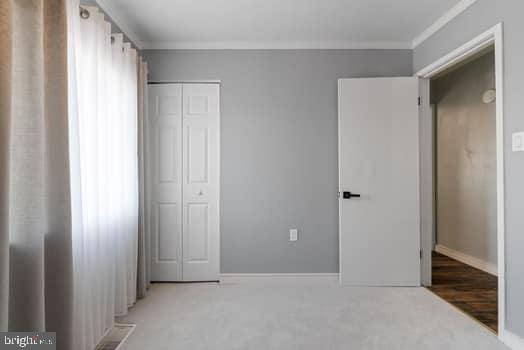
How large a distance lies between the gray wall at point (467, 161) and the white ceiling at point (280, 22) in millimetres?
1306

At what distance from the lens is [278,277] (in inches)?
125

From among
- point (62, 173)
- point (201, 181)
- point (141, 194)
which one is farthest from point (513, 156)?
point (141, 194)

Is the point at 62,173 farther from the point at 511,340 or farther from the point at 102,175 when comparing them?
the point at 511,340

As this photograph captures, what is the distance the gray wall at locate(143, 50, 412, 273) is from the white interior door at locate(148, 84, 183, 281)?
29cm

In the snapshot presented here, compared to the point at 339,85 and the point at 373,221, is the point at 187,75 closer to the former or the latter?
the point at 339,85

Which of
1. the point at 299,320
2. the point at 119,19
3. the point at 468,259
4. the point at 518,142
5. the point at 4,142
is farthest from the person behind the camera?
the point at 468,259

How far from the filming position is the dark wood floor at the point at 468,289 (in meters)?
2.48

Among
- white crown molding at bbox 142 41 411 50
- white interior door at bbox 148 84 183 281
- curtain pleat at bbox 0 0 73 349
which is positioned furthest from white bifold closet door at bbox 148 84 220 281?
curtain pleat at bbox 0 0 73 349

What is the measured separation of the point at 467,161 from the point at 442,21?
1.99 metres

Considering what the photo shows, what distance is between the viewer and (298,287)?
121 inches

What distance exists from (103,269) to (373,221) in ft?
7.89

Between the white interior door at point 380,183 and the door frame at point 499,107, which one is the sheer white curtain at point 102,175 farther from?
the door frame at point 499,107

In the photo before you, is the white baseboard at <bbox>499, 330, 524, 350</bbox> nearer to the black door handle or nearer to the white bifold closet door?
the black door handle

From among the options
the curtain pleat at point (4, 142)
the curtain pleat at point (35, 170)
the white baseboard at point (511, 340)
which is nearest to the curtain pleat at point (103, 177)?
the curtain pleat at point (35, 170)
